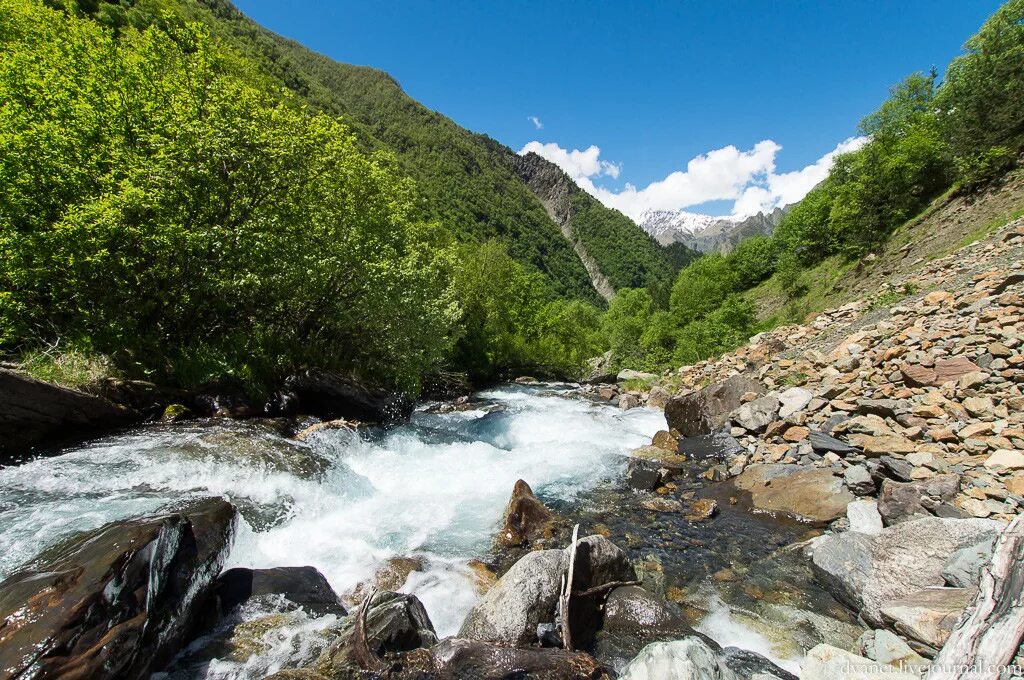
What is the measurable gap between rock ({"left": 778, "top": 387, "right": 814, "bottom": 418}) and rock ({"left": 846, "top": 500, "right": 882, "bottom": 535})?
15.0 feet

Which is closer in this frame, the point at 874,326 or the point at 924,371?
the point at 924,371

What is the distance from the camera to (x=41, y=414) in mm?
9008

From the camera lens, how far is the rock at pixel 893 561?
5.75 meters

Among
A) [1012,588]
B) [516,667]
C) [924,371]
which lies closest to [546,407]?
[924,371]

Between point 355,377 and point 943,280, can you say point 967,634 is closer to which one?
point 943,280

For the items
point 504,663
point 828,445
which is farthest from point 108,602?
point 828,445

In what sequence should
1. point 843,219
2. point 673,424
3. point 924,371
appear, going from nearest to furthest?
1. point 924,371
2. point 673,424
3. point 843,219

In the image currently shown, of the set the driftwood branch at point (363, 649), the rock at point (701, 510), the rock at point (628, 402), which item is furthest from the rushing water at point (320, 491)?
the rock at point (628, 402)

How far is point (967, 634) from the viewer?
3289mm

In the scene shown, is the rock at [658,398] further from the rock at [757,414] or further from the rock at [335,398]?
the rock at [335,398]

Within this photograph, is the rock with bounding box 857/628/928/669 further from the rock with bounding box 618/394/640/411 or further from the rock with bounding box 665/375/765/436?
the rock with bounding box 618/394/640/411

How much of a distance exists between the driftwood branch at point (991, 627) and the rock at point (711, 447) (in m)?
9.97

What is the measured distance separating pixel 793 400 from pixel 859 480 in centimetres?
417

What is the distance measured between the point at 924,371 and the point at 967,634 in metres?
9.93
